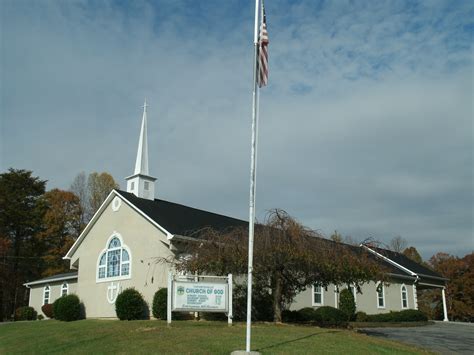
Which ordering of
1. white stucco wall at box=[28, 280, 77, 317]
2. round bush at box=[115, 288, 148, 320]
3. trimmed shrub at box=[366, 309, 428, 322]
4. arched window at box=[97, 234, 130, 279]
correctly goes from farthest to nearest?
white stucco wall at box=[28, 280, 77, 317] → trimmed shrub at box=[366, 309, 428, 322] → arched window at box=[97, 234, 130, 279] → round bush at box=[115, 288, 148, 320]

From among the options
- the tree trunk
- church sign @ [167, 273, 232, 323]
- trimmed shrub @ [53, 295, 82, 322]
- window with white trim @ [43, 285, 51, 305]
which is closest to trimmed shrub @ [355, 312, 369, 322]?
the tree trunk

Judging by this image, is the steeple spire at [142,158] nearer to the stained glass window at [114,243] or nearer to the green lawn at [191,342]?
the stained glass window at [114,243]

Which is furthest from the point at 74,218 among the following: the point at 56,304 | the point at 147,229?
the point at 147,229

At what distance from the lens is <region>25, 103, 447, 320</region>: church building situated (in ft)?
83.8

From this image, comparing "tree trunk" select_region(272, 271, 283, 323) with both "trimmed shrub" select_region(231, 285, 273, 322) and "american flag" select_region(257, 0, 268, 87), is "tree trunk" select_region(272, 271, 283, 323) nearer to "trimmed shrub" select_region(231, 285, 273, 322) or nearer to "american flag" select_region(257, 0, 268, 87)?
"trimmed shrub" select_region(231, 285, 273, 322)

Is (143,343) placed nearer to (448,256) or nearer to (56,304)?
(56,304)

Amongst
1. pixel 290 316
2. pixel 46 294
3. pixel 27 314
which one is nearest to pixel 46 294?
pixel 46 294

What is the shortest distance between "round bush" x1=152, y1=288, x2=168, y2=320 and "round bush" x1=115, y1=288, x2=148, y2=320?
48.2 inches

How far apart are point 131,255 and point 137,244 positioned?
714mm

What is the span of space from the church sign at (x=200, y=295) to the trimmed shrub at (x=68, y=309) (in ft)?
39.2

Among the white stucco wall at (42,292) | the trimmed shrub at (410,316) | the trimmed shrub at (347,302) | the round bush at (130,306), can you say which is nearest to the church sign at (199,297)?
the round bush at (130,306)

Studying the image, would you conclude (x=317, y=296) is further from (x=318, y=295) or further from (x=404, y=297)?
(x=404, y=297)

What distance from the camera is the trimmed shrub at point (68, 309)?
1120 inches

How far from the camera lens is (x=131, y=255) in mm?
27234
